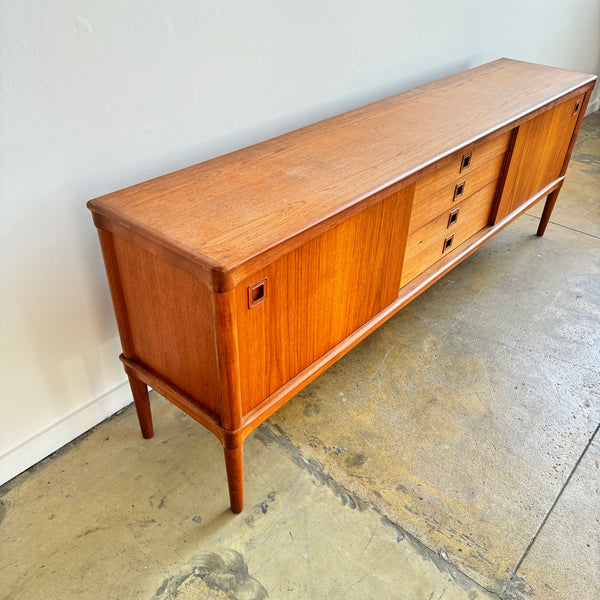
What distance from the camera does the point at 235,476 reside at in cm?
139

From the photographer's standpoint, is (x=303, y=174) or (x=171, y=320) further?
(x=303, y=174)

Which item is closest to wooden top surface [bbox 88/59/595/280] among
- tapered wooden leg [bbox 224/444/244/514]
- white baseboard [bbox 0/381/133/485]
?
tapered wooden leg [bbox 224/444/244/514]

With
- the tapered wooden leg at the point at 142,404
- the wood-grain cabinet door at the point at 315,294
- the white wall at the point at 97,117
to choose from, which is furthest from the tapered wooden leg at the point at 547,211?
the tapered wooden leg at the point at 142,404

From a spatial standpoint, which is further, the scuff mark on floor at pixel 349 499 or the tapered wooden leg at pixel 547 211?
the tapered wooden leg at pixel 547 211

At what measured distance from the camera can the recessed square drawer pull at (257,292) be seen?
3.83 ft

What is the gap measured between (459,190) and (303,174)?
0.65 metres

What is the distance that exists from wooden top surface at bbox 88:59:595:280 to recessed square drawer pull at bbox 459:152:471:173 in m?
0.06

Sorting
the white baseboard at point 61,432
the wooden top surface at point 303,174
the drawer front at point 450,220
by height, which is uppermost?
the wooden top surface at point 303,174

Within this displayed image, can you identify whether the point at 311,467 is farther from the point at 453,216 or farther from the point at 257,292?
the point at 453,216

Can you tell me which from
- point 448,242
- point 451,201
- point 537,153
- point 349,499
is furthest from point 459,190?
point 349,499

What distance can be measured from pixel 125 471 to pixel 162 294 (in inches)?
24.6

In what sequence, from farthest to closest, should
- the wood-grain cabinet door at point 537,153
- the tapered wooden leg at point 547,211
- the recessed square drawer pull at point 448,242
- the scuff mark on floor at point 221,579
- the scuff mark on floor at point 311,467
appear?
1. the tapered wooden leg at point 547,211
2. the wood-grain cabinet door at point 537,153
3. the recessed square drawer pull at point 448,242
4. the scuff mark on floor at point 311,467
5. the scuff mark on floor at point 221,579

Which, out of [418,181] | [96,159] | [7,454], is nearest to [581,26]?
[418,181]

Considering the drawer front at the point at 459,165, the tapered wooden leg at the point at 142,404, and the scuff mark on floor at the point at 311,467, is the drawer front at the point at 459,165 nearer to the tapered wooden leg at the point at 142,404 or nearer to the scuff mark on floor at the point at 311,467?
the scuff mark on floor at the point at 311,467
